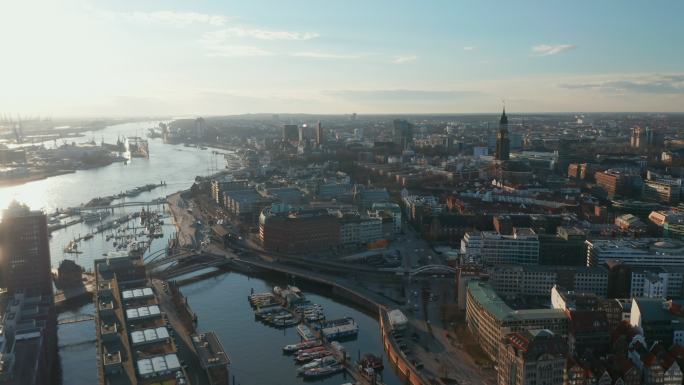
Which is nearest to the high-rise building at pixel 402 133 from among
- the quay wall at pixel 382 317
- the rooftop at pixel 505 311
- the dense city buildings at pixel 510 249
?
the dense city buildings at pixel 510 249

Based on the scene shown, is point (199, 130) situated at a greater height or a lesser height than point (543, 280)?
greater

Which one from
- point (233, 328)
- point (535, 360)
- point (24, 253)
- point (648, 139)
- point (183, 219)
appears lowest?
point (233, 328)

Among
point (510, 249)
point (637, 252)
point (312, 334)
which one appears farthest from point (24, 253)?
point (637, 252)

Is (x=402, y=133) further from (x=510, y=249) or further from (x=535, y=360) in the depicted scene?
(x=535, y=360)

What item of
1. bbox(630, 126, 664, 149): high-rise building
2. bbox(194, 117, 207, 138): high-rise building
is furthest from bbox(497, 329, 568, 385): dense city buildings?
bbox(194, 117, 207, 138): high-rise building

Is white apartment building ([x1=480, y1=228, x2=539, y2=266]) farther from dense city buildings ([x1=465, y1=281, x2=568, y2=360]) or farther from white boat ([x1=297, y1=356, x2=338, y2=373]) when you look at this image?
white boat ([x1=297, y1=356, x2=338, y2=373])

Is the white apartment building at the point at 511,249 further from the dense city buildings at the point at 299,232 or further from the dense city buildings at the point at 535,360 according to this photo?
the dense city buildings at the point at 535,360

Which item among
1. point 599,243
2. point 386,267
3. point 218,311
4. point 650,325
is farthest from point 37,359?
point 599,243

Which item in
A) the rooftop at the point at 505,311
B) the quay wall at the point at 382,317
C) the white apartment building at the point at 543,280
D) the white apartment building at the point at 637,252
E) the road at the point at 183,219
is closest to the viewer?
the quay wall at the point at 382,317
